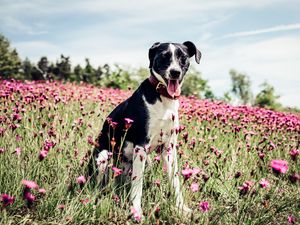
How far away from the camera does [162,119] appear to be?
12.2 ft

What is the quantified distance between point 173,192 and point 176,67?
4.70 feet

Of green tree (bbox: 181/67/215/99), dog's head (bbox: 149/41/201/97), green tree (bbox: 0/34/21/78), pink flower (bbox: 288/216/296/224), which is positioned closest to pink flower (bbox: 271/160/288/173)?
pink flower (bbox: 288/216/296/224)

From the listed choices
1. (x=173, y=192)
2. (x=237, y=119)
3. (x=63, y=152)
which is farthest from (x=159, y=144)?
(x=237, y=119)

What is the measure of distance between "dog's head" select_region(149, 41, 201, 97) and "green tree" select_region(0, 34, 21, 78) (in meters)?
55.2

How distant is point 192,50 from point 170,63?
25.9 inches

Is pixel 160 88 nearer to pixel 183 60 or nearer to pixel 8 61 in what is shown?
pixel 183 60

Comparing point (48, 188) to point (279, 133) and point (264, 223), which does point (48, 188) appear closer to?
point (264, 223)

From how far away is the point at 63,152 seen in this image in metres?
4.00

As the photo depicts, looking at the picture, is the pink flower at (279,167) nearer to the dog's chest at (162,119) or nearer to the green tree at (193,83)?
the dog's chest at (162,119)

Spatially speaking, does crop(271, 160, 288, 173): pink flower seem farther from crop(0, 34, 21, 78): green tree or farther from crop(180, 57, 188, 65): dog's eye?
crop(0, 34, 21, 78): green tree

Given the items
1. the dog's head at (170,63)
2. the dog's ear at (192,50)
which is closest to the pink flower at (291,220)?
the dog's head at (170,63)

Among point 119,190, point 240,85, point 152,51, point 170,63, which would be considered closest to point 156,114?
point 170,63

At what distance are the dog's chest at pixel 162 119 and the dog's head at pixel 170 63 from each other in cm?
17

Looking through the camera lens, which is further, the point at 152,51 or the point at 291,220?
the point at 152,51
